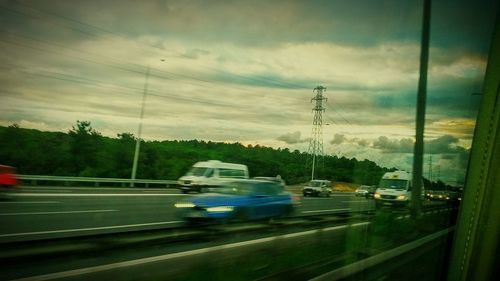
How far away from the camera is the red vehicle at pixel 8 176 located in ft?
6.91

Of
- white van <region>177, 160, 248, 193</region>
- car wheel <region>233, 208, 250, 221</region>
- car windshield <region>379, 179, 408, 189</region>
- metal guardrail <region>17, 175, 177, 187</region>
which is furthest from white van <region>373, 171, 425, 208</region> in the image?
car wheel <region>233, 208, 250, 221</region>

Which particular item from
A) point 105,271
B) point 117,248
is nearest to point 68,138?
point 105,271

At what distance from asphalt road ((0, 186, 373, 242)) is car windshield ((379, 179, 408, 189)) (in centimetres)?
23

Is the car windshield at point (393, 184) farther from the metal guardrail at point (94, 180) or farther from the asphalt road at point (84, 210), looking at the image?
the metal guardrail at point (94, 180)

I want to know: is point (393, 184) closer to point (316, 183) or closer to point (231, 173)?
point (316, 183)

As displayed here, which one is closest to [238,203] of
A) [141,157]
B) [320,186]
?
[320,186]

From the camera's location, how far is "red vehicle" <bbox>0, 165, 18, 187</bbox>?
2.11 metres

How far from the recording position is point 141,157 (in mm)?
3113

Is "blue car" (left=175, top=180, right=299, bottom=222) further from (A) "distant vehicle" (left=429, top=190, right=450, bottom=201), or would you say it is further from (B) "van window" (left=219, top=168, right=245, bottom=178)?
(A) "distant vehicle" (left=429, top=190, right=450, bottom=201)

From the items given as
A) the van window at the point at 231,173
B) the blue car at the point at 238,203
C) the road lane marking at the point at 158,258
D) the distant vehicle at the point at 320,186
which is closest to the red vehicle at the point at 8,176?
the road lane marking at the point at 158,258

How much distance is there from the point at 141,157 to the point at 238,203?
11.8 ft

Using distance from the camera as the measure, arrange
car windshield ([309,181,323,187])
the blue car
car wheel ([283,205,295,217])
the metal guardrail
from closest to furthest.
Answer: the metal guardrail
car windshield ([309,181,323,187])
the blue car
car wheel ([283,205,295,217])

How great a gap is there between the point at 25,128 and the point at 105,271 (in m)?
1.57

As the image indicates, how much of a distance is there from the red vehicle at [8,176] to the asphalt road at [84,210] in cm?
6
